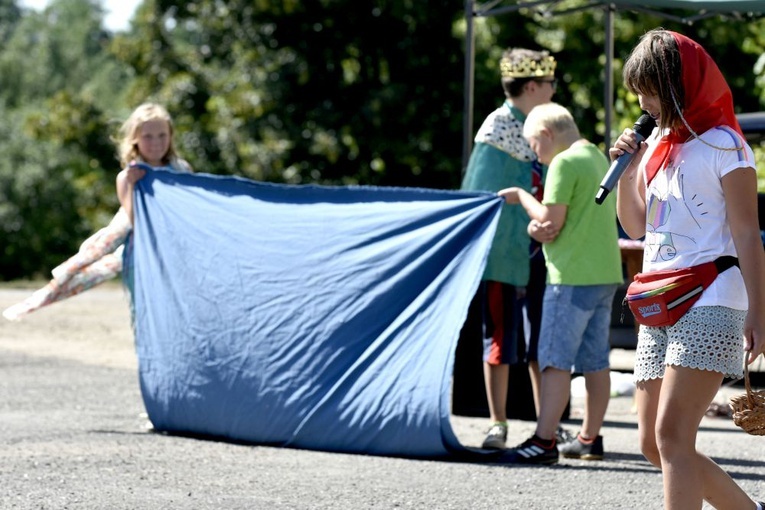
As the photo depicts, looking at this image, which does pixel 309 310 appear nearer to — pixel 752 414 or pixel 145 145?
pixel 145 145

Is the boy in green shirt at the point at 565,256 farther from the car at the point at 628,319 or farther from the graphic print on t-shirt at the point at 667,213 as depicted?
the car at the point at 628,319

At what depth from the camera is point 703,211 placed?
406 cm

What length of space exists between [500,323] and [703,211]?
10.6 feet

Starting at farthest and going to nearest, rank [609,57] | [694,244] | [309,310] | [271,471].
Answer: [609,57]
[309,310]
[271,471]
[694,244]

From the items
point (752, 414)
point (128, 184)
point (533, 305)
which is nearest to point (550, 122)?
point (533, 305)

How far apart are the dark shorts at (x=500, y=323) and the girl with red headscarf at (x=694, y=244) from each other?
301 centimetres

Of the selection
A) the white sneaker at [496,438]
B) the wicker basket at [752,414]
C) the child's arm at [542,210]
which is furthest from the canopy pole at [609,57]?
the wicker basket at [752,414]

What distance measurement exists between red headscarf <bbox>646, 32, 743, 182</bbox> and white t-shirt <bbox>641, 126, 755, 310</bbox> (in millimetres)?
35

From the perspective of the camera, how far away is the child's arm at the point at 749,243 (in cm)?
395

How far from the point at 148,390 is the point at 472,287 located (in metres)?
1.91

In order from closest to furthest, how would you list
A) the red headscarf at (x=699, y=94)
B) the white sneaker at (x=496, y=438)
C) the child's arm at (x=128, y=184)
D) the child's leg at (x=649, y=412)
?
the red headscarf at (x=699, y=94)
the child's leg at (x=649, y=412)
the white sneaker at (x=496, y=438)
the child's arm at (x=128, y=184)

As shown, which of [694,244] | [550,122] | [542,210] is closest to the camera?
[694,244]

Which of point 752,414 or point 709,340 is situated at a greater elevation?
point 709,340

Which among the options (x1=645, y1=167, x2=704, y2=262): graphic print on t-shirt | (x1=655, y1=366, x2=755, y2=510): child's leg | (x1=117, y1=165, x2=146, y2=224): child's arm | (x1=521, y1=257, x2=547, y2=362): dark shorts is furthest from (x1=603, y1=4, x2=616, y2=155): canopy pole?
(x1=655, y1=366, x2=755, y2=510): child's leg
